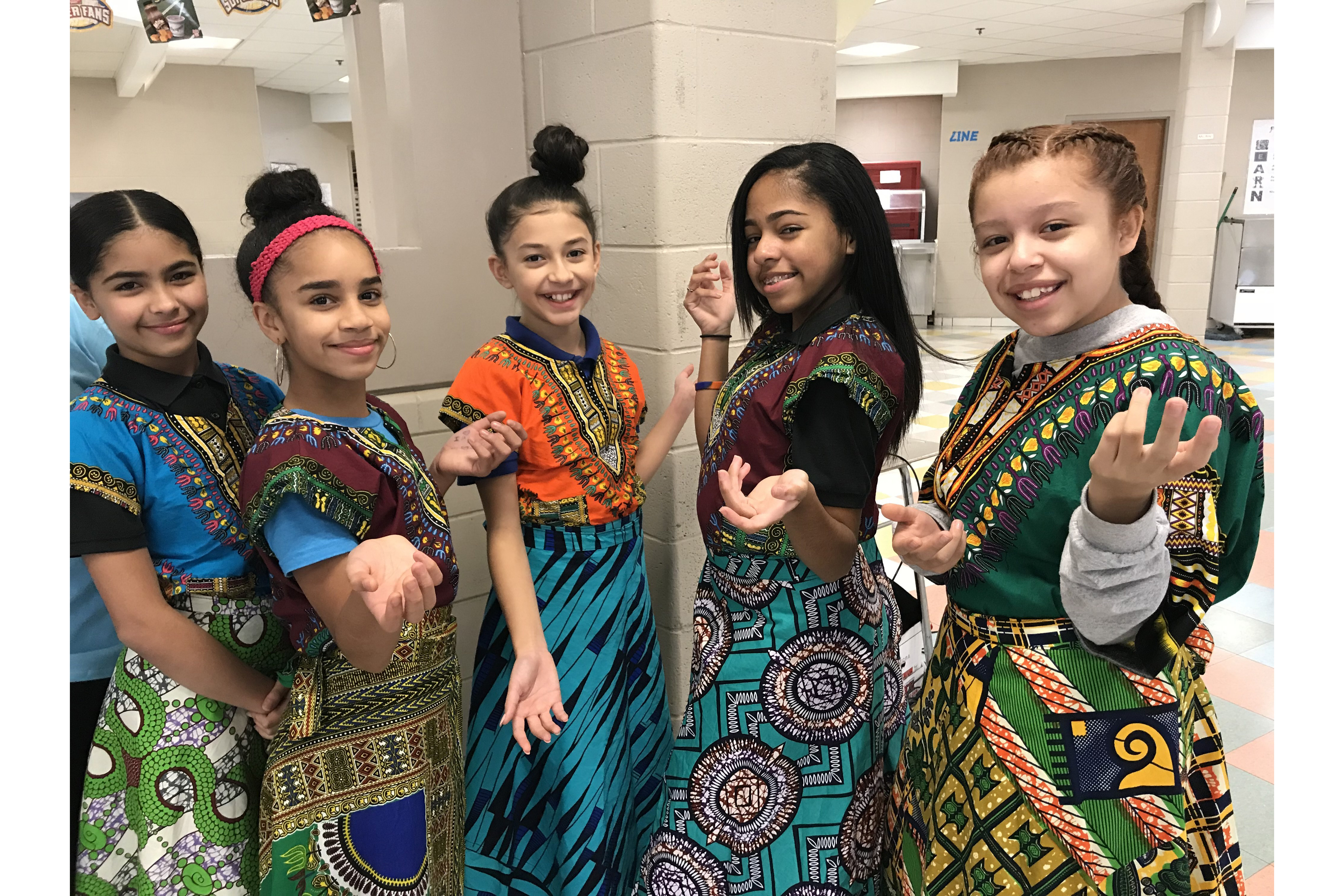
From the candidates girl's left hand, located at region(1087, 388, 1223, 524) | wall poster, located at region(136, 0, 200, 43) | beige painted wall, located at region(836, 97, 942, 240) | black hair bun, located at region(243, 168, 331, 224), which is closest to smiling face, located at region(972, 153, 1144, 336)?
girl's left hand, located at region(1087, 388, 1223, 524)

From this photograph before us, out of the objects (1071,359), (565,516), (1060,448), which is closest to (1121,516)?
(1060,448)

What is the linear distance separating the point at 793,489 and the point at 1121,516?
391 millimetres

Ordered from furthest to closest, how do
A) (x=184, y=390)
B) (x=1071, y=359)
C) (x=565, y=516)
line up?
1. (x=565, y=516)
2. (x=184, y=390)
3. (x=1071, y=359)

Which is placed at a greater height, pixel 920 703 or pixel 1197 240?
pixel 1197 240

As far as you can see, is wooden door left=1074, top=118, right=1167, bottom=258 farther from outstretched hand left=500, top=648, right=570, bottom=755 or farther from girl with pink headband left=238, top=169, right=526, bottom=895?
girl with pink headband left=238, top=169, right=526, bottom=895

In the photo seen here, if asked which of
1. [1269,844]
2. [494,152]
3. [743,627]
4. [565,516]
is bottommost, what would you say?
[1269,844]

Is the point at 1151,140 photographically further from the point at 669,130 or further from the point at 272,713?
the point at 272,713

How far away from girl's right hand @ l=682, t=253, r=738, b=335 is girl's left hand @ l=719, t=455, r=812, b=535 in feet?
1.82

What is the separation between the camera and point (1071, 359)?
1.10 meters

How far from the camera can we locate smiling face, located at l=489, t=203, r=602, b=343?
1.51 m

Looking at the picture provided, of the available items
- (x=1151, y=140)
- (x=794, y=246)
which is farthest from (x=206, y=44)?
(x=1151, y=140)

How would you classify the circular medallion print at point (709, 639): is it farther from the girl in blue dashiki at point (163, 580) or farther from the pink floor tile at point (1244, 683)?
the pink floor tile at point (1244, 683)

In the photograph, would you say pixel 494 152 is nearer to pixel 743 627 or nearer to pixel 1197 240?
pixel 743 627

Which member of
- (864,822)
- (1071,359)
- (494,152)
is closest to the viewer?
(1071,359)
